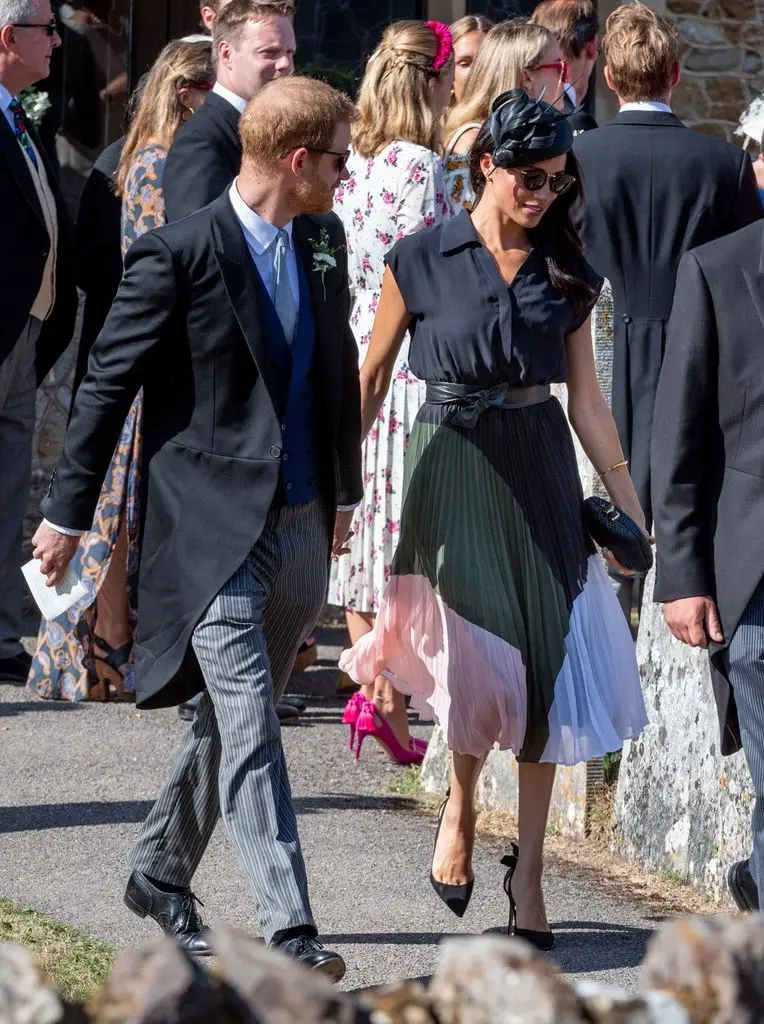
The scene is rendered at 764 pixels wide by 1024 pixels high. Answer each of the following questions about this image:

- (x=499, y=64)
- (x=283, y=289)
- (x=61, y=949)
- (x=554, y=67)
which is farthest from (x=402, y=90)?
(x=61, y=949)

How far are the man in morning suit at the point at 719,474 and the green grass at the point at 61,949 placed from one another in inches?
58.4

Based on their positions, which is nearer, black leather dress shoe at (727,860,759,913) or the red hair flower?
black leather dress shoe at (727,860,759,913)

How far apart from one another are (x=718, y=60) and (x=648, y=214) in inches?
237

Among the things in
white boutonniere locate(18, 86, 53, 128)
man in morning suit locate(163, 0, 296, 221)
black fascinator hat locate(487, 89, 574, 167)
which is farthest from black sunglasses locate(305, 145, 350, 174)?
white boutonniere locate(18, 86, 53, 128)

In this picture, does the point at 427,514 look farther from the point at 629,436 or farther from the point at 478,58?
the point at 478,58

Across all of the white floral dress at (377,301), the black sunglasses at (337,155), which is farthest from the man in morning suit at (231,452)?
the white floral dress at (377,301)

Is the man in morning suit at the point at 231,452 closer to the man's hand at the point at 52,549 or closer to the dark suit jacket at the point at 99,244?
the man's hand at the point at 52,549

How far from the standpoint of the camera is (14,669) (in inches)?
288

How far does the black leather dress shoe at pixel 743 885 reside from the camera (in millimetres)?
4383

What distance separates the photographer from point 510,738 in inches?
175

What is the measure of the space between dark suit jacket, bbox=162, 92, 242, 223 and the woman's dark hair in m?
1.17

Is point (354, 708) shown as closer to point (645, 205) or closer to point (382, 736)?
point (382, 736)

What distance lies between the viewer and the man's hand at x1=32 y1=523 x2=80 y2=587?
412 cm

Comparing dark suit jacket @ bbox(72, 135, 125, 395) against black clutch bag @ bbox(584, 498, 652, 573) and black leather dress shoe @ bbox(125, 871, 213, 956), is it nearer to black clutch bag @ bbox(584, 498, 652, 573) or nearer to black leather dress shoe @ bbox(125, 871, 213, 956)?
black clutch bag @ bbox(584, 498, 652, 573)
